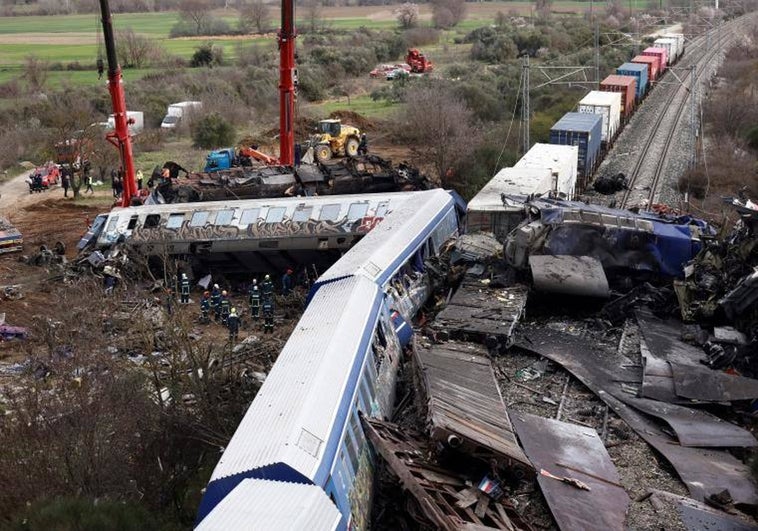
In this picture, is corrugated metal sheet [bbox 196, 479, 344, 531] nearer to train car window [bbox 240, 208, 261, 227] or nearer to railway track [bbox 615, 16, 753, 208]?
train car window [bbox 240, 208, 261, 227]

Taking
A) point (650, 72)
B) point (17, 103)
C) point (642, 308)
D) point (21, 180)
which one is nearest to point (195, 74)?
point (17, 103)

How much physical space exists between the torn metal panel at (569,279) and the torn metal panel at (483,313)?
576 millimetres

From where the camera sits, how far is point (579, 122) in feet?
115

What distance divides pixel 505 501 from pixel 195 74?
6493cm

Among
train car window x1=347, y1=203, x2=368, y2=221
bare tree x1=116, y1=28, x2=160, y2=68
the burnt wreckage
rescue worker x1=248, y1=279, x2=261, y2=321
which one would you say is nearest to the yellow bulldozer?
the burnt wreckage

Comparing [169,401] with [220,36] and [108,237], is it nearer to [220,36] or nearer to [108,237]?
[108,237]

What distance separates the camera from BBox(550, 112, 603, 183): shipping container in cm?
3350

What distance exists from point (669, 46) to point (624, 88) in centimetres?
2163

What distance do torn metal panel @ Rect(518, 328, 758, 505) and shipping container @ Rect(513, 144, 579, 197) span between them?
1047 cm

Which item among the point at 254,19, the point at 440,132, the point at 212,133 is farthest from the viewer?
the point at 254,19

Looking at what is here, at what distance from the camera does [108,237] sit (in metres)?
25.8

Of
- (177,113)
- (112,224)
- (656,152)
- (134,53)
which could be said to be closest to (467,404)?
(112,224)

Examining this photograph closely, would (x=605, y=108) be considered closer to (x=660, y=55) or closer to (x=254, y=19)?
(x=660, y=55)

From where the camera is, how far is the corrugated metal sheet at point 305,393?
967 cm
